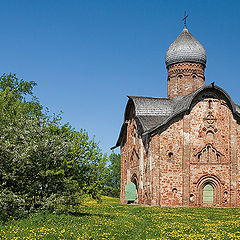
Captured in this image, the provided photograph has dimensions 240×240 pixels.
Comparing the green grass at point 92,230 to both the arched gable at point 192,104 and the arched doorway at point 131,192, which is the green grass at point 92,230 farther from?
the arched doorway at point 131,192

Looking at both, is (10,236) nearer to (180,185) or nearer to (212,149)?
(180,185)

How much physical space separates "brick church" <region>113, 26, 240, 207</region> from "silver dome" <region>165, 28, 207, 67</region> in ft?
17.6

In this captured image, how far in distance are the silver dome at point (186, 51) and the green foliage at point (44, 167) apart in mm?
19421

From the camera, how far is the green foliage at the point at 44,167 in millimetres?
12406

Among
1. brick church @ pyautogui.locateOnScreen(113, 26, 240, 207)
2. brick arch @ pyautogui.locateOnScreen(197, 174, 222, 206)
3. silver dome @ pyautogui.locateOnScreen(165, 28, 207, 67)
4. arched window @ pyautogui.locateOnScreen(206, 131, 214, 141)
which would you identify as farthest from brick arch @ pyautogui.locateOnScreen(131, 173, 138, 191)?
silver dome @ pyautogui.locateOnScreen(165, 28, 207, 67)

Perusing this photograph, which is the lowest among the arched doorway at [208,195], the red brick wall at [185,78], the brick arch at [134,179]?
the arched doorway at [208,195]

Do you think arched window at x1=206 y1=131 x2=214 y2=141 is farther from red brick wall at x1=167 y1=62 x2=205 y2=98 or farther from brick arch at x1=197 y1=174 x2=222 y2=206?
red brick wall at x1=167 y1=62 x2=205 y2=98

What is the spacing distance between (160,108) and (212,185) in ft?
22.2

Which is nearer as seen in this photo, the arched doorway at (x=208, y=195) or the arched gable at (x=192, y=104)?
the arched gable at (x=192, y=104)

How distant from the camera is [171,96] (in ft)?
103

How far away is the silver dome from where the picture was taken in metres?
31.4

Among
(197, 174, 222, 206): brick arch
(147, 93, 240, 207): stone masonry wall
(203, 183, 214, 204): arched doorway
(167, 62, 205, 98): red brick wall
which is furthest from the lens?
(167, 62, 205, 98): red brick wall

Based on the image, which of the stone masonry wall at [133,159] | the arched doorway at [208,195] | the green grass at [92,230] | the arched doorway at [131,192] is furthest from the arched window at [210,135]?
the green grass at [92,230]

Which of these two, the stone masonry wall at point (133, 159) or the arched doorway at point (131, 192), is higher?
the stone masonry wall at point (133, 159)
